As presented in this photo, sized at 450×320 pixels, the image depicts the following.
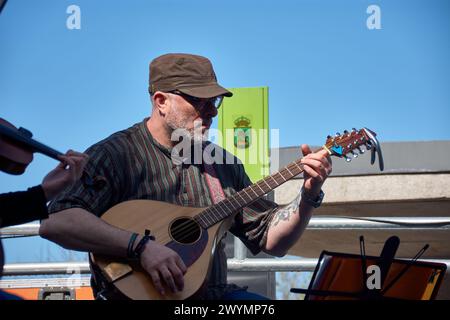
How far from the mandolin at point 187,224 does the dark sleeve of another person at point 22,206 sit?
653 millimetres

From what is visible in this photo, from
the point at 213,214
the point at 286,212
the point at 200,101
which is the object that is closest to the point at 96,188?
the point at 213,214

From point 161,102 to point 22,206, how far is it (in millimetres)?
1282

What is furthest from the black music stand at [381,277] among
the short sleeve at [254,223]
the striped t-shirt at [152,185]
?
the short sleeve at [254,223]

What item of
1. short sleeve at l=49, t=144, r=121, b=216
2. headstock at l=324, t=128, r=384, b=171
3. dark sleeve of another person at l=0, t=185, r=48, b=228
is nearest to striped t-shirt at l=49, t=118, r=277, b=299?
short sleeve at l=49, t=144, r=121, b=216

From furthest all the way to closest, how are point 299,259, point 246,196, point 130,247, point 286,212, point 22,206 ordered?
point 299,259
point 286,212
point 246,196
point 130,247
point 22,206

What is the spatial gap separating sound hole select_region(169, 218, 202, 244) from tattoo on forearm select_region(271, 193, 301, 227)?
0.45 m

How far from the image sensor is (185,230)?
3566mm

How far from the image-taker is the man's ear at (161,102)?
3.90 m

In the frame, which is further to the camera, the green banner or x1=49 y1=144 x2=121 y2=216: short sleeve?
the green banner

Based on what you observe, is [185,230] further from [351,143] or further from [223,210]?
[351,143]

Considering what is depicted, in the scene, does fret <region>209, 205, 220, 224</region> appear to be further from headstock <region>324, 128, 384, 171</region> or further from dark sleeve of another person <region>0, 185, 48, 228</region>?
dark sleeve of another person <region>0, 185, 48, 228</region>

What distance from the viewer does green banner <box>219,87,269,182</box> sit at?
4.82 m

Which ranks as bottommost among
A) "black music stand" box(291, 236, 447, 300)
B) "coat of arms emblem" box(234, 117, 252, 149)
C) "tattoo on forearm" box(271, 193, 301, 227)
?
"black music stand" box(291, 236, 447, 300)
